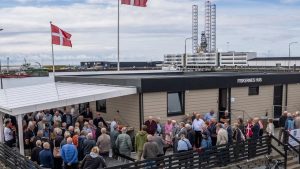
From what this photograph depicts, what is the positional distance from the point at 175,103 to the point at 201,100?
148 centimetres

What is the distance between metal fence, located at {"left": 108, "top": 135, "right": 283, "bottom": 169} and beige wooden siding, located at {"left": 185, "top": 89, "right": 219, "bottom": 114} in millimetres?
3786

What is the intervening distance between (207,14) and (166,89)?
190m

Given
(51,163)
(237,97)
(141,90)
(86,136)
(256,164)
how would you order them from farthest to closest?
(237,97), (141,90), (256,164), (86,136), (51,163)

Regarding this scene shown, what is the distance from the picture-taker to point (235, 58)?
151000 mm

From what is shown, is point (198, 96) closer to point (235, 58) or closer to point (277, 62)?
point (277, 62)

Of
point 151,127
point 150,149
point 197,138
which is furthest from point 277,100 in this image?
point 150,149

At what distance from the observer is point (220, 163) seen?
500 inches

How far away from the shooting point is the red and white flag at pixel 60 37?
68.5 feet

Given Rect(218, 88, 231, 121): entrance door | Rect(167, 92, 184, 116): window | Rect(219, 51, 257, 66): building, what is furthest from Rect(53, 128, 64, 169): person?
Rect(219, 51, 257, 66): building

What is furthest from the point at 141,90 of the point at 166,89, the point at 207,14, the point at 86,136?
the point at 207,14

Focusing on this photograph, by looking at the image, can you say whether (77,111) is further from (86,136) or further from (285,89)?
(285,89)

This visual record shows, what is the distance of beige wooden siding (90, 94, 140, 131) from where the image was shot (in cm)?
1538

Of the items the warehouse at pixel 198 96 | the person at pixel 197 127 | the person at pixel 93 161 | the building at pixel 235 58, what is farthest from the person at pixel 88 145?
the building at pixel 235 58

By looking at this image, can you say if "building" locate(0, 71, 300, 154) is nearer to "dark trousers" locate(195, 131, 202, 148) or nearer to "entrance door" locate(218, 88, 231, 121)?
"entrance door" locate(218, 88, 231, 121)
